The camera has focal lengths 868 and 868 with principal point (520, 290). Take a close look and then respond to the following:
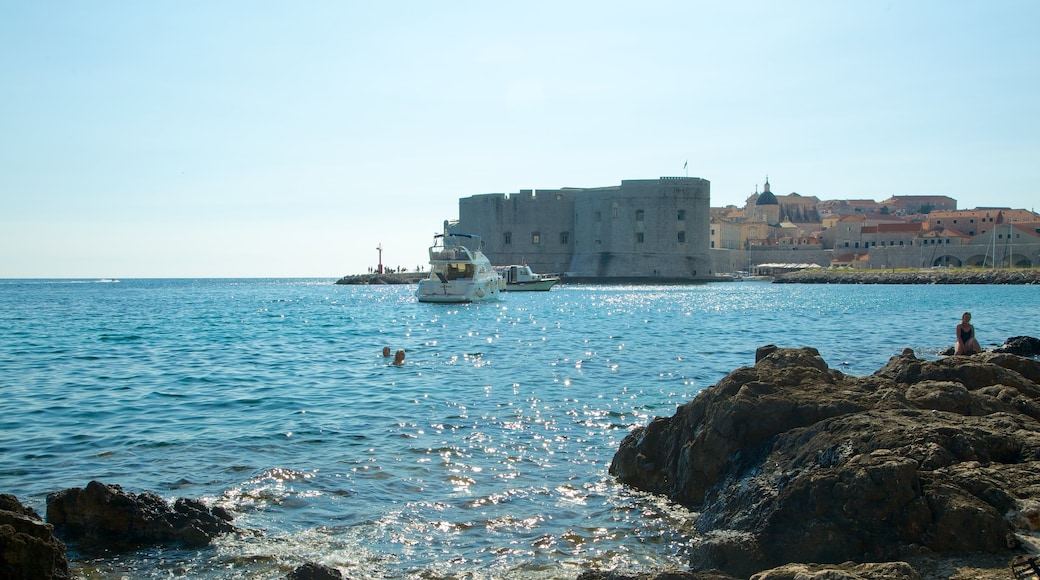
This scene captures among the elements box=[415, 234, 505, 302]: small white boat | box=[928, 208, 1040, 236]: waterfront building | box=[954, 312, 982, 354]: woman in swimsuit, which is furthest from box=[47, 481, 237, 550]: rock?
box=[928, 208, 1040, 236]: waterfront building

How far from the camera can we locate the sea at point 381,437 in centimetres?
417

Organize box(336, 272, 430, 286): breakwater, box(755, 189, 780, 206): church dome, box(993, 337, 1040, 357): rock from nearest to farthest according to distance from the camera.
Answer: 1. box(993, 337, 1040, 357): rock
2. box(336, 272, 430, 286): breakwater
3. box(755, 189, 780, 206): church dome

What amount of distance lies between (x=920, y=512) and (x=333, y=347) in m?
12.7

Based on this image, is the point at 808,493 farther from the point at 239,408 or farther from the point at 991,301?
the point at 991,301

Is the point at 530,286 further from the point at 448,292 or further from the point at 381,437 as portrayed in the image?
the point at 381,437

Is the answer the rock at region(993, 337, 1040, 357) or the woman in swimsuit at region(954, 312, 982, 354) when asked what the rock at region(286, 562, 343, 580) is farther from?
the rock at region(993, 337, 1040, 357)

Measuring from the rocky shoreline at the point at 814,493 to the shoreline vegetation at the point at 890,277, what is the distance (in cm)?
4453

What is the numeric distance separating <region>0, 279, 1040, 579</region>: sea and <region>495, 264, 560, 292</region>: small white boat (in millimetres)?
25542

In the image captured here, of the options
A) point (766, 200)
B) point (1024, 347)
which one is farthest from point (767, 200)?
point (1024, 347)

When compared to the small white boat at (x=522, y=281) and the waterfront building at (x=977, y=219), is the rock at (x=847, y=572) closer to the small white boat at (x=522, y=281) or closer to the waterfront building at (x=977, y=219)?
the small white boat at (x=522, y=281)

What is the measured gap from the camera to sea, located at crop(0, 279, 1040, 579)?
4168 millimetres

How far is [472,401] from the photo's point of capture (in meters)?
8.60

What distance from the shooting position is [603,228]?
47.8m

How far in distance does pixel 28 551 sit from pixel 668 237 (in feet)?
149
